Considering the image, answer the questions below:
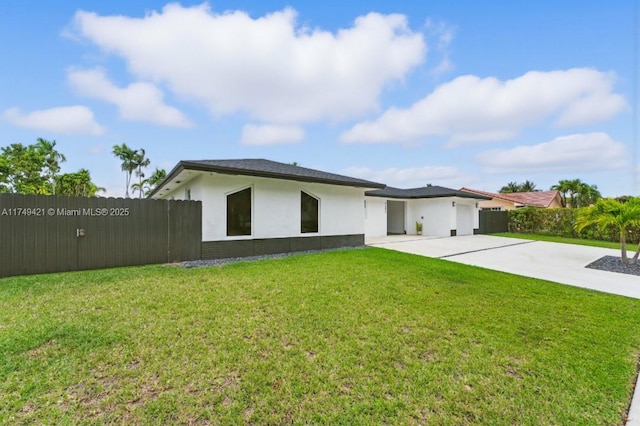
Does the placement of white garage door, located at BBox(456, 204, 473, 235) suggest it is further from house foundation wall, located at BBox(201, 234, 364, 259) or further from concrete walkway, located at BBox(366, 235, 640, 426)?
house foundation wall, located at BBox(201, 234, 364, 259)

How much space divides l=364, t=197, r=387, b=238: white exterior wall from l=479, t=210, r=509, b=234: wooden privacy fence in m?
7.85

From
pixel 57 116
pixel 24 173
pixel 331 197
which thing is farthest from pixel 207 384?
pixel 24 173

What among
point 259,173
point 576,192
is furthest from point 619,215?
point 576,192

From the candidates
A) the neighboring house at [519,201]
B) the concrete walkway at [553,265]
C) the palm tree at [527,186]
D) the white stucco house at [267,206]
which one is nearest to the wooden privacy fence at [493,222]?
the concrete walkway at [553,265]

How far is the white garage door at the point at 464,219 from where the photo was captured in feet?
60.5

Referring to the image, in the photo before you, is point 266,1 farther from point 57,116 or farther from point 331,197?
point 57,116

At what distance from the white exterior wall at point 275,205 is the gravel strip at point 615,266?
8.25 meters

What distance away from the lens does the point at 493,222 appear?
20781mm

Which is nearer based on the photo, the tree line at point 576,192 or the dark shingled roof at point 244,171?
the dark shingled roof at point 244,171

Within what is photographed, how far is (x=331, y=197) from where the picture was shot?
11.9 m

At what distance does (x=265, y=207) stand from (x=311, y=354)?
7205 millimetres

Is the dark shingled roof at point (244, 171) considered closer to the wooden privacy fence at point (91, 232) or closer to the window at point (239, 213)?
the window at point (239, 213)

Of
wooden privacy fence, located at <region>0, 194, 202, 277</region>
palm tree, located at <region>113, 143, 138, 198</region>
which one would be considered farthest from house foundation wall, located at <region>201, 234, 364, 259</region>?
palm tree, located at <region>113, 143, 138, 198</region>

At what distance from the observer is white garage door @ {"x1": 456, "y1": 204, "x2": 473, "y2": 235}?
1845 cm
